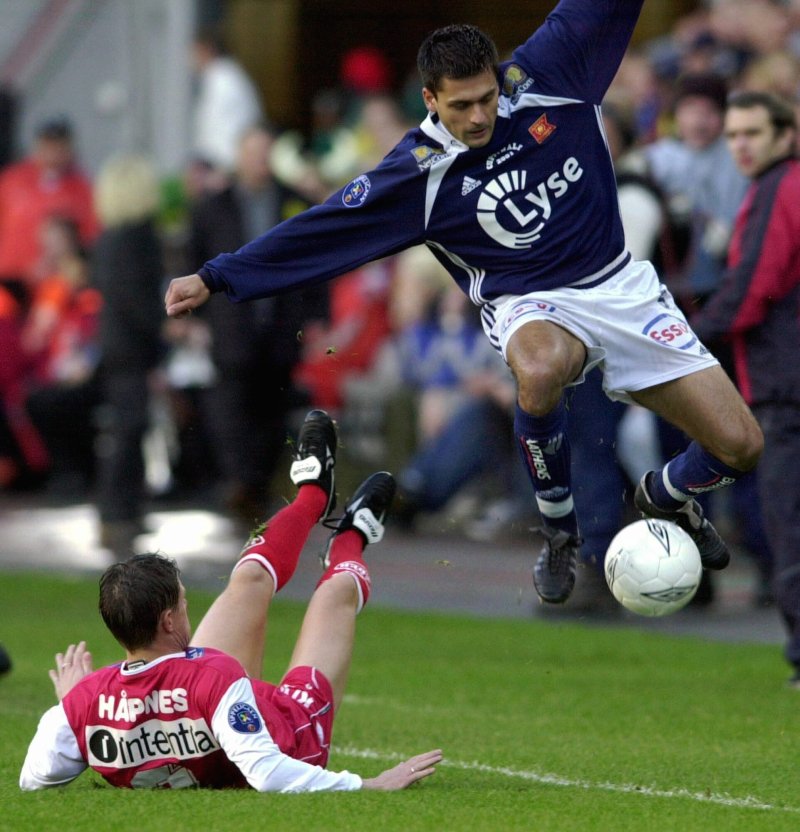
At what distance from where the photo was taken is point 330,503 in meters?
7.84

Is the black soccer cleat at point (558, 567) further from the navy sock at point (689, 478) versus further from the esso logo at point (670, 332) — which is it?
the esso logo at point (670, 332)

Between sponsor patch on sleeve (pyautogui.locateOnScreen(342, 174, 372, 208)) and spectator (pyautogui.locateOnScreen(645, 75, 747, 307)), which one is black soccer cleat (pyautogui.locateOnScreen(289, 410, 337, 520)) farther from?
spectator (pyautogui.locateOnScreen(645, 75, 747, 307))

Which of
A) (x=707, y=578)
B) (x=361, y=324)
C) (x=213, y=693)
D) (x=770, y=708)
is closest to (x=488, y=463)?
(x=361, y=324)

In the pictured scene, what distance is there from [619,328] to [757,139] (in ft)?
6.90

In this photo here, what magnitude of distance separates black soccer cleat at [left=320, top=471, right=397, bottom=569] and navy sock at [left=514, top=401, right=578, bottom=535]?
2.10ft

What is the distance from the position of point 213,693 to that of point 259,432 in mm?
7932

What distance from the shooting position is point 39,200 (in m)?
18.2

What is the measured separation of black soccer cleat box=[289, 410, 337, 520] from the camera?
7.83 meters

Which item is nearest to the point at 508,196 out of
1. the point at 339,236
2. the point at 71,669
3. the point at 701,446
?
the point at 339,236

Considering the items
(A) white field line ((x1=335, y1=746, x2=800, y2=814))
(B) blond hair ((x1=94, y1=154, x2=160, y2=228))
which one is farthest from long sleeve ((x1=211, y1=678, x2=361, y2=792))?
(B) blond hair ((x1=94, y1=154, x2=160, y2=228))

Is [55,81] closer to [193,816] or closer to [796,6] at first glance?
[796,6]

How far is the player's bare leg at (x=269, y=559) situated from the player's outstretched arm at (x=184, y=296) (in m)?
0.98

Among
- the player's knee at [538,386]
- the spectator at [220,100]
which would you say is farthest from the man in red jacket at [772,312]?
the spectator at [220,100]

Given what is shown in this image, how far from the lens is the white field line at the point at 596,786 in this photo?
6207 mm
